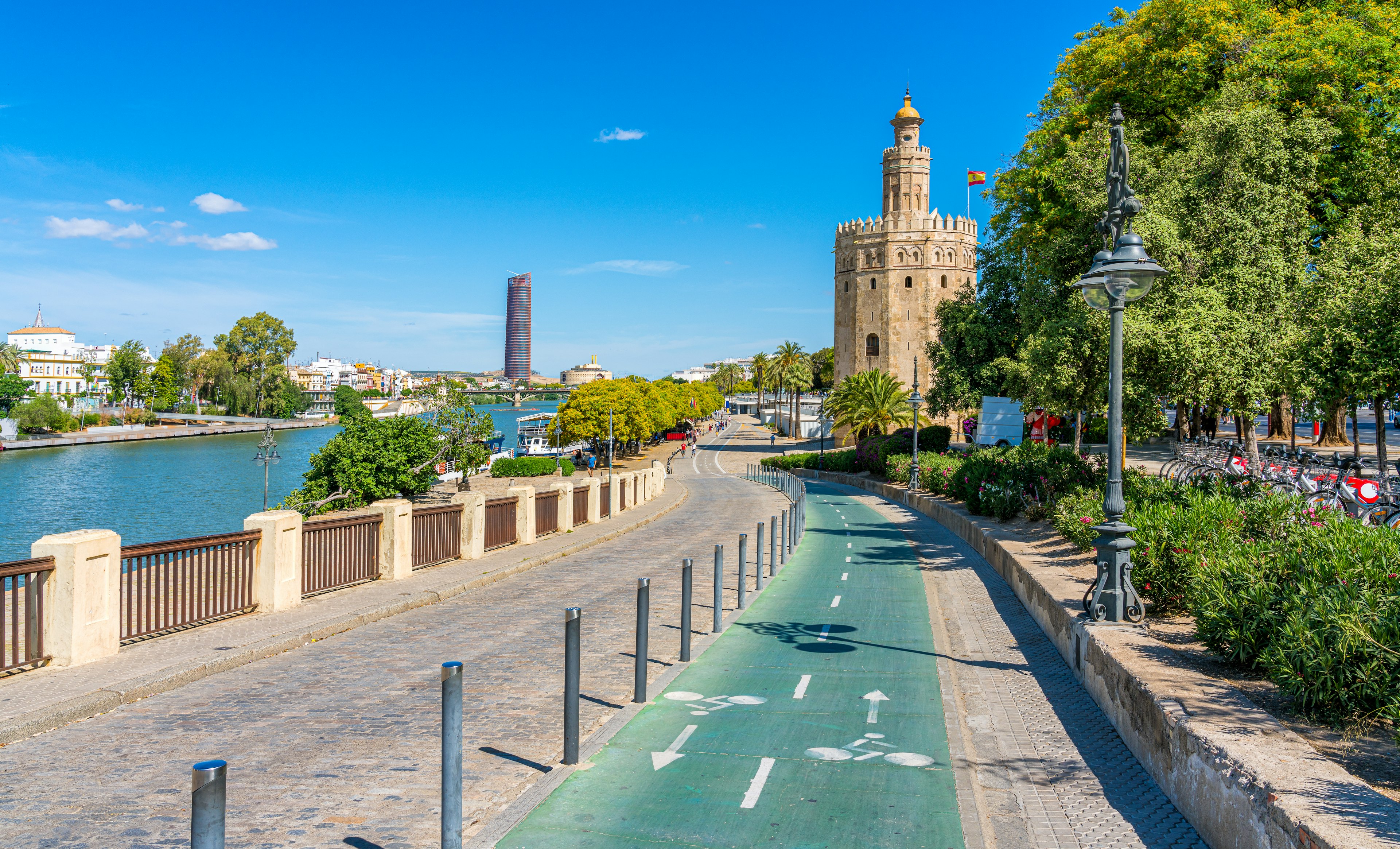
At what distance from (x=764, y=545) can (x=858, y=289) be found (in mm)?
66915

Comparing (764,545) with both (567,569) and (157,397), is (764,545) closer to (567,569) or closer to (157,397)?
(567,569)

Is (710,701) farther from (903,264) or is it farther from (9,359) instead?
(9,359)

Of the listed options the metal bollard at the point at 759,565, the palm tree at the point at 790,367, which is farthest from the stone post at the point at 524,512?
the palm tree at the point at 790,367

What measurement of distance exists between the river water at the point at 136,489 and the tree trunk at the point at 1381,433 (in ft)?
81.3

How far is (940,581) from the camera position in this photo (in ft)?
48.9

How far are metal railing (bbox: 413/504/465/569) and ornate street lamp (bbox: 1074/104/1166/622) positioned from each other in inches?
392

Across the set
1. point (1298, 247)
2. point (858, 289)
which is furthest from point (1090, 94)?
point (858, 289)

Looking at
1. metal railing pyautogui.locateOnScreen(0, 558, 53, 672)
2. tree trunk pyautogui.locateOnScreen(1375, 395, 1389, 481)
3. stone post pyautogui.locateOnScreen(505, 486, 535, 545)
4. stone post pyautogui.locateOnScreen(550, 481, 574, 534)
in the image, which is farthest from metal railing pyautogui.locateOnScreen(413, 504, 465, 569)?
tree trunk pyautogui.locateOnScreen(1375, 395, 1389, 481)

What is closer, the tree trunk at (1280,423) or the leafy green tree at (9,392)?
the tree trunk at (1280,423)

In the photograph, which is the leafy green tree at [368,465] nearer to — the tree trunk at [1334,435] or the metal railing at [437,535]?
the metal railing at [437,535]

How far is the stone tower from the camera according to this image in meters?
81.7

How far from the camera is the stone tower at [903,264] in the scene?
81688 mm

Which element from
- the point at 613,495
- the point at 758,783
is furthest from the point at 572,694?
the point at 613,495

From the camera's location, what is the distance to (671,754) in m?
6.08
